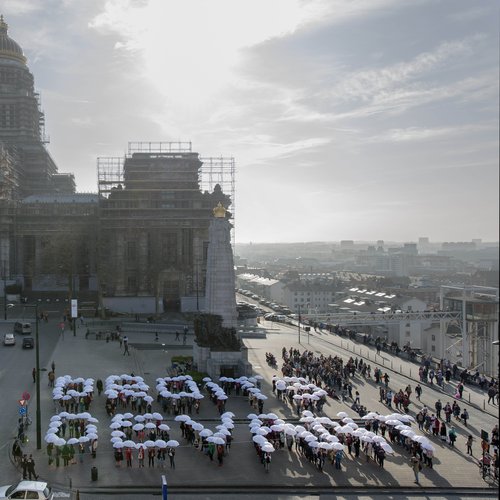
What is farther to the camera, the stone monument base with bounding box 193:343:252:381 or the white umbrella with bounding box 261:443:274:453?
the stone monument base with bounding box 193:343:252:381

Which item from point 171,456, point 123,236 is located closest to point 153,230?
point 123,236

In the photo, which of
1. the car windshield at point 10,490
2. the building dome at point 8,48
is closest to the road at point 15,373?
the car windshield at point 10,490

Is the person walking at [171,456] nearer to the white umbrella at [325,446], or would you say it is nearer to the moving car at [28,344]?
the white umbrella at [325,446]

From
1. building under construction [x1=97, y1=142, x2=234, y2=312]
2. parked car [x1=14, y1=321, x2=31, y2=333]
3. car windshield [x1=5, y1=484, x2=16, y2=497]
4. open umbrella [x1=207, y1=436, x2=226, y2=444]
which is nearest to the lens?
car windshield [x1=5, y1=484, x2=16, y2=497]

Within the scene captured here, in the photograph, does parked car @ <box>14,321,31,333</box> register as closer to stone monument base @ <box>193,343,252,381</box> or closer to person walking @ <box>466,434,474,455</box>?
stone monument base @ <box>193,343,252,381</box>

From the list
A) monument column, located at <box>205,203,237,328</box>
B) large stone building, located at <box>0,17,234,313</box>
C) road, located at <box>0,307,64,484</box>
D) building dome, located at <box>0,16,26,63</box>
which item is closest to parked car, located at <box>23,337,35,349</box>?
A: road, located at <box>0,307,64,484</box>

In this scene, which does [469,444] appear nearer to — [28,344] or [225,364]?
[225,364]

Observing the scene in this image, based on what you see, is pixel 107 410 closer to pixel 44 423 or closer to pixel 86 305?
pixel 44 423
